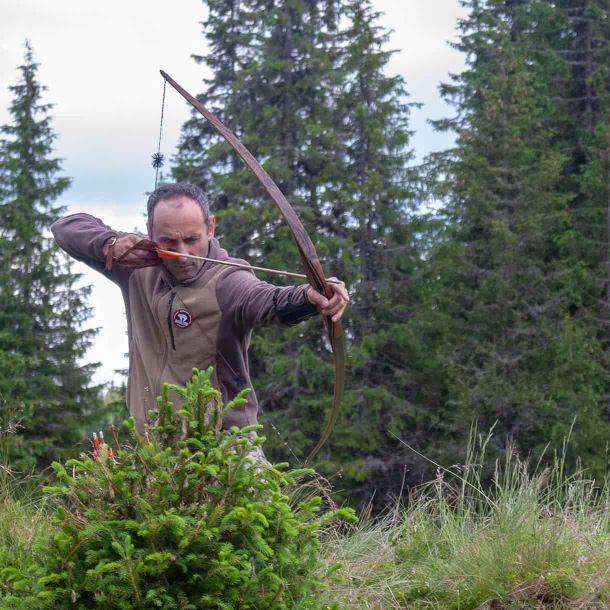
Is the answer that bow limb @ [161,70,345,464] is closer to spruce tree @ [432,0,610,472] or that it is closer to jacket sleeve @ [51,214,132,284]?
jacket sleeve @ [51,214,132,284]

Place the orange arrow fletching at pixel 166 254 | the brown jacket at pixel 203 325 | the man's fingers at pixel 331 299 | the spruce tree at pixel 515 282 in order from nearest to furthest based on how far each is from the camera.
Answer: the man's fingers at pixel 331 299
the brown jacket at pixel 203 325
the orange arrow fletching at pixel 166 254
the spruce tree at pixel 515 282

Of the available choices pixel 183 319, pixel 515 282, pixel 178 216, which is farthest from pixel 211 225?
pixel 515 282

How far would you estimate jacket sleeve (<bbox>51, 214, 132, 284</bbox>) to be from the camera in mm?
4102

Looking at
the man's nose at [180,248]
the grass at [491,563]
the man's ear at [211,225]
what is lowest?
the grass at [491,563]

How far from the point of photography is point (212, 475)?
284cm

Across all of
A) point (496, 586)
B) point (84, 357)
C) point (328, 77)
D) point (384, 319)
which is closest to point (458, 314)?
point (384, 319)

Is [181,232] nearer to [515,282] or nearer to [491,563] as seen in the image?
[491,563]

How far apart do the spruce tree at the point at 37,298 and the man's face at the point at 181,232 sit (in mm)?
22161

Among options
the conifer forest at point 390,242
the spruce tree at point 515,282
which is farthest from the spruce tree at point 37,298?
the spruce tree at point 515,282

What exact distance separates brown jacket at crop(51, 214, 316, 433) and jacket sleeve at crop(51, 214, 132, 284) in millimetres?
195

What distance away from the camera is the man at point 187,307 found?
147 inches

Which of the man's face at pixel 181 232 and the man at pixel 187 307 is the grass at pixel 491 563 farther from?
the man's face at pixel 181 232

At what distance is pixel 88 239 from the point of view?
164 inches

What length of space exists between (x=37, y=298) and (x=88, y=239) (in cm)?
2444
